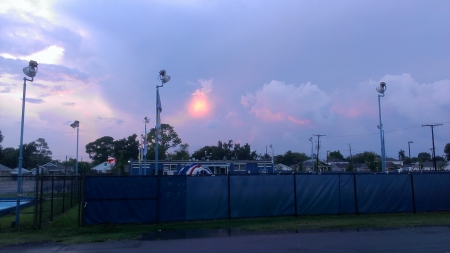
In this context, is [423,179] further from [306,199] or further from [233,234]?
[233,234]

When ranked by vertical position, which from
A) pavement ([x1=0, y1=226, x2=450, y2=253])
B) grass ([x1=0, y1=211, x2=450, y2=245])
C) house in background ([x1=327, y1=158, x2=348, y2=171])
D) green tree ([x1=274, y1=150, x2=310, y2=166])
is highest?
green tree ([x1=274, y1=150, x2=310, y2=166])

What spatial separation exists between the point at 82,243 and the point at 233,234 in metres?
4.37

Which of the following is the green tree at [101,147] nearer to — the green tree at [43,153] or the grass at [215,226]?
the green tree at [43,153]

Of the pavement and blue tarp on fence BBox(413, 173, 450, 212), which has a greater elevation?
blue tarp on fence BBox(413, 173, 450, 212)

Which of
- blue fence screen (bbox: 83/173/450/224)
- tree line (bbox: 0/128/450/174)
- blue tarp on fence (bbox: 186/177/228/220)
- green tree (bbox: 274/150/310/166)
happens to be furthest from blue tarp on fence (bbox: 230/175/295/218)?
green tree (bbox: 274/150/310/166)

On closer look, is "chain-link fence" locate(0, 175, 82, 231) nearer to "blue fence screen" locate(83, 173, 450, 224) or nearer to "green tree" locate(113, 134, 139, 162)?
"blue fence screen" locate(83, 173, 450, 224)

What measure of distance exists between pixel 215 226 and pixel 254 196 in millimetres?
2764

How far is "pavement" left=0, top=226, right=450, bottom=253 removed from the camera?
34.6ft

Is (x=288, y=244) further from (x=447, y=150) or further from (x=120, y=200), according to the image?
(x=447, y=150)

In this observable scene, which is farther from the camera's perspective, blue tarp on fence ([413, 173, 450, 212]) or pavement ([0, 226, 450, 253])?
blue tarp on fence ([413, 173, 450, 212])

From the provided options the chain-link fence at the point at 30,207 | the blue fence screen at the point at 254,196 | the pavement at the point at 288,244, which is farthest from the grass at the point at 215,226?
the pavement at the point at 288,244

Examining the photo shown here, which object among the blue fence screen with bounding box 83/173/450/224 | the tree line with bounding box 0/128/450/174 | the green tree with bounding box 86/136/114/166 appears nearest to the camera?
the blue fence screen with bounding box 83/173/450/224

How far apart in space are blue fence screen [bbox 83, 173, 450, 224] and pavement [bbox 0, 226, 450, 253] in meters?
3.40

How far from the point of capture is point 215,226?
1438 cm
